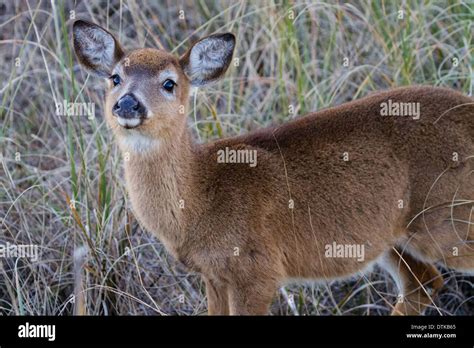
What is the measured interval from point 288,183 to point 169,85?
99 cm

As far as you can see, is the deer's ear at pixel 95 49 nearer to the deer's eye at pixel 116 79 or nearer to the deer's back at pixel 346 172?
the deer's eye at pixel 116 79

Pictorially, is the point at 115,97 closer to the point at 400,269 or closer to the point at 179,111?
the point at 179,111

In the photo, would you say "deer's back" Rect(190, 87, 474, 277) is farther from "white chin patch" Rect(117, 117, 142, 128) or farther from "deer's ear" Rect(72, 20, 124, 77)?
"deer's ear" Rect(72, 20, 124, 77)

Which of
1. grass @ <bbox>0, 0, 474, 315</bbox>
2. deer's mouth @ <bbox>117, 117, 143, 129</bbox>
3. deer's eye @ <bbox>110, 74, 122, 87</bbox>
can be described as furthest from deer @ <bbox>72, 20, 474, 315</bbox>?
grass @ <bbox>0, 0, 474, 315</bbox>

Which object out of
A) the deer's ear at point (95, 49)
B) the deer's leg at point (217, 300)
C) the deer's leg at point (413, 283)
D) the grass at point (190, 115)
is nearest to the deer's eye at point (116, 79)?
the deer's ear at point (95, 49)

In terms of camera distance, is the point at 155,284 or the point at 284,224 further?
the point at 155,284

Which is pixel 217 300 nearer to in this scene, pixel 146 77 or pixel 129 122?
pixel 129 122

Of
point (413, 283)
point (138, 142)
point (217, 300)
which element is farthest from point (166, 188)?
point (413, 283)

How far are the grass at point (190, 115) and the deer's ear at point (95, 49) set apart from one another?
48 centimetres

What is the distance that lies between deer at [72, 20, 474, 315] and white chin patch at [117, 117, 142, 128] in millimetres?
212

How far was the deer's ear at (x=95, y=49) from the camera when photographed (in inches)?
275

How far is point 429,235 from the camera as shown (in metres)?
6.89

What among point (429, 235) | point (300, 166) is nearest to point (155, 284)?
point (300, 166)

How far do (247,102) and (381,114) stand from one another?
206 centimetres
